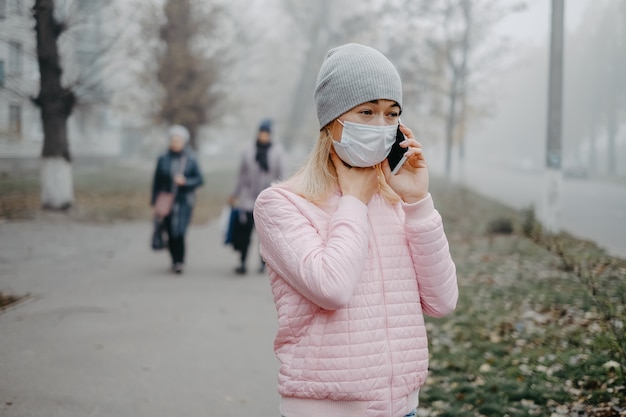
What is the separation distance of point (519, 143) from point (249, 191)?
3441 centimetres

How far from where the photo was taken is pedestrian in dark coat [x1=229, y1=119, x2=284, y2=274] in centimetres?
905

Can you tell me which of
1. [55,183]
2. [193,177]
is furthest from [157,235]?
[55,183]

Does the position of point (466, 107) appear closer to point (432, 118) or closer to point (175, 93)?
point (432, 118)

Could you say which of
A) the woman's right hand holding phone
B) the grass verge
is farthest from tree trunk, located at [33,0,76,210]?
the woman's right hand holding phone

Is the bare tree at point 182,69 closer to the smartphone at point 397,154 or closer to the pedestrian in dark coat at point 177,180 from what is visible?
the pedestrian in dark coat at point 177,180

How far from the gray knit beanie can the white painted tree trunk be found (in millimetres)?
13797

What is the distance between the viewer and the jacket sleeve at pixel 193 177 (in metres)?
9.02

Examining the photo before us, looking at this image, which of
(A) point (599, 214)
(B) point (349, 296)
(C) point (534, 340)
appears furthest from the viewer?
(A) point (599, 214)

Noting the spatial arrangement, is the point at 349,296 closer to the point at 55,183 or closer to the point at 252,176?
the point at 252,176

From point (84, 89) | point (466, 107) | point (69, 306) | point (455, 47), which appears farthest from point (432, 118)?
point (69, 306)

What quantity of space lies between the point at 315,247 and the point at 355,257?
0.43 feet

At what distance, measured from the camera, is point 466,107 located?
27938 millimetres

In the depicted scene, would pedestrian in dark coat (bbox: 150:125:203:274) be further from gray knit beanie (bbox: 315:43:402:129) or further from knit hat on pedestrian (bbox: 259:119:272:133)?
gray knit beanie (bbox: 315:43:402:129)

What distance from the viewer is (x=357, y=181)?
2.11 meters
